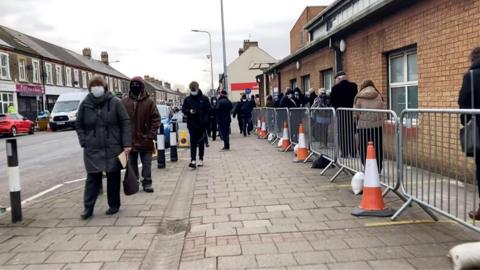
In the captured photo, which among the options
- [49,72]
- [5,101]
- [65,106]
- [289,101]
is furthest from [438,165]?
[49,72]

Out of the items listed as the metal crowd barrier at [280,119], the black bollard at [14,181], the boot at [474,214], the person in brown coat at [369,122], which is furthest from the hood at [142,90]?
the metal crowd barrier at [280,119]

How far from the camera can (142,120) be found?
7578 millimetres

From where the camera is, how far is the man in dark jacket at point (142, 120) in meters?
7.57

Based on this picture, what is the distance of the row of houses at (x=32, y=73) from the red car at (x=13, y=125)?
623cm

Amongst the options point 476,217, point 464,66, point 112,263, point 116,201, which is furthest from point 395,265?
point 464,66

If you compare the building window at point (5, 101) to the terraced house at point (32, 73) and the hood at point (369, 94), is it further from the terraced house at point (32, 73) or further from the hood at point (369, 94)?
the hood at point (369, 94)

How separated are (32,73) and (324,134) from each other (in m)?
39.9

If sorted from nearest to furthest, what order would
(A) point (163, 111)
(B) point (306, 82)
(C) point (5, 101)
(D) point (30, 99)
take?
(A) point (163, 111), (B) point (306, 82), (C) point (5, 101), (D) point (30, 99)

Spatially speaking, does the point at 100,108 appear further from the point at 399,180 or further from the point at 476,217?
the point at 476,217

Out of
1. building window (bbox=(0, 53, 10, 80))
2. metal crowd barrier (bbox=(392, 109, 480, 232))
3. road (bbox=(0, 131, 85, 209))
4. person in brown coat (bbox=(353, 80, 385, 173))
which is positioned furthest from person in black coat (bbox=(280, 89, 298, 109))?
building window (bbox=(0, 53, 10, 80))

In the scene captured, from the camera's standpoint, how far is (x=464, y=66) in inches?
291

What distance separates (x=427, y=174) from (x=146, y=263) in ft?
9.65

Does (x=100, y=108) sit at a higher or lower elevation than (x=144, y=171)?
higher

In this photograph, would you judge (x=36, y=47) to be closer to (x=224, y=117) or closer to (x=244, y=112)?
(x=244, y=112)
